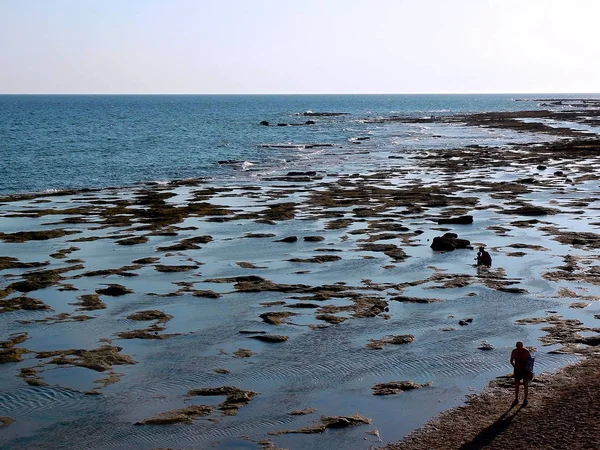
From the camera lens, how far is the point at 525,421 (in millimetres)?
20047

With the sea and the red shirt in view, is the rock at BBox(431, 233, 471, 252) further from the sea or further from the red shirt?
Result: the red shirt

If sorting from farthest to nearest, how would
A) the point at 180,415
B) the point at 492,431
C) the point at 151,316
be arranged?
the point at 151,316, the point at 180,415, the point at 492,431

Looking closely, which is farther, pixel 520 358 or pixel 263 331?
pixel 263 331

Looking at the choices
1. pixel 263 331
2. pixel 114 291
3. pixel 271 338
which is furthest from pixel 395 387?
pixel 114 291

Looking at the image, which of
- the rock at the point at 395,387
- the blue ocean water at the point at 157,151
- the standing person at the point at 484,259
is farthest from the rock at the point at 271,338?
the blue ocean water at the point at 157,151

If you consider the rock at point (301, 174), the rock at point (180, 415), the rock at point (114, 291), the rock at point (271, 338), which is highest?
the rock at point (301, 174)

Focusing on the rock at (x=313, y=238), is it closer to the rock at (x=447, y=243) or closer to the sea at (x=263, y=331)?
the sea at (x=263, y=331)

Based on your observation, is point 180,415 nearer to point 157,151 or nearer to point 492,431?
point 492,431

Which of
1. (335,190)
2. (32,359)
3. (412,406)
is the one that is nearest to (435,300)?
(412,406)

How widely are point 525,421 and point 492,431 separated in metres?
1.16

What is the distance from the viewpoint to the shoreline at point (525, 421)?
1875 centimetres

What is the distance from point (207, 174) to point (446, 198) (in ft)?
98.8

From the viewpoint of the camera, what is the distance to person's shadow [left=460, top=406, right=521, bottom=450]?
18656mm

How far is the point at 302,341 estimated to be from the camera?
89.8 ft
